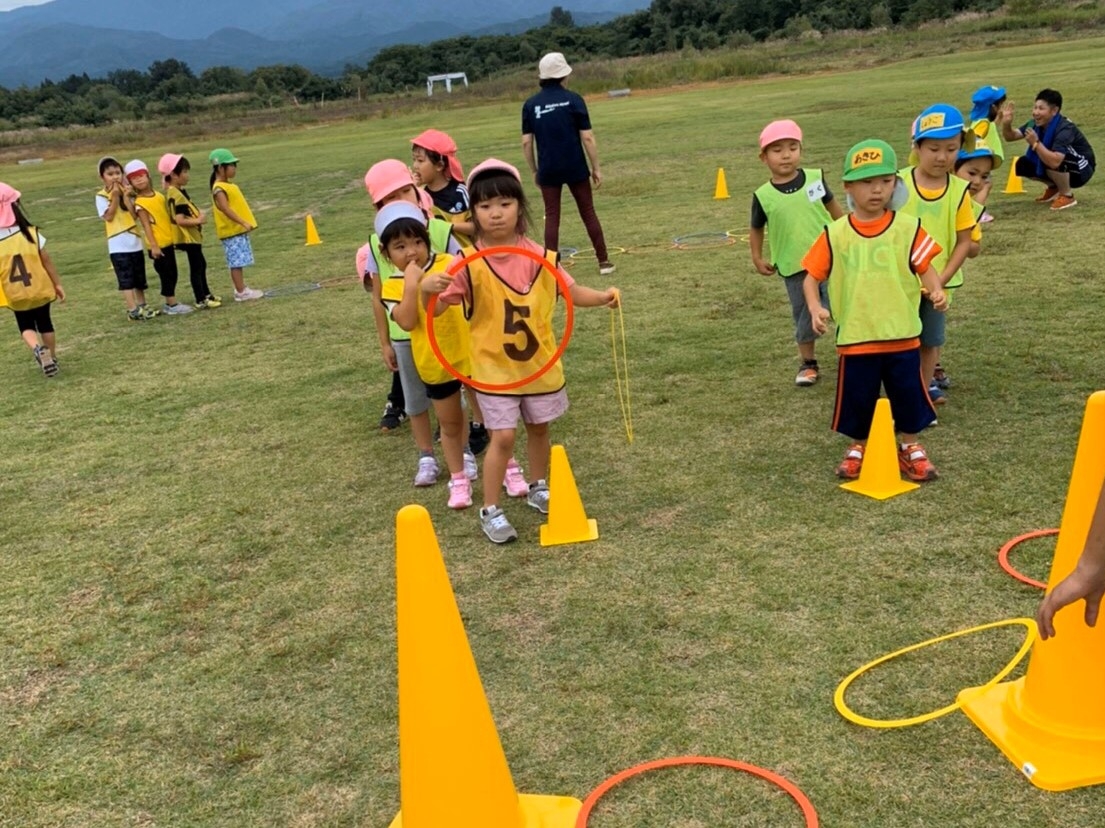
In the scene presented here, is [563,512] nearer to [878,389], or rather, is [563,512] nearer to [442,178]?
[878,389]

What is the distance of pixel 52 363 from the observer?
8.61 meters

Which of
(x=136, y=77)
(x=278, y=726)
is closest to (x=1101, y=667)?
(x=278, y=726)

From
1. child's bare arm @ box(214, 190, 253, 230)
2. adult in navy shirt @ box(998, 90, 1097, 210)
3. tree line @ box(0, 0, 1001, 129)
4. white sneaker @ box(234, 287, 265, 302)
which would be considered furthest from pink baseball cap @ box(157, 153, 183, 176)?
tree line @ box(0, 0, 1001, 129)

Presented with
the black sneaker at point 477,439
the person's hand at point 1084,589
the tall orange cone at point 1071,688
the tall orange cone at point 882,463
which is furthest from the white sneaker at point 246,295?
the person's hand at point 1084,589

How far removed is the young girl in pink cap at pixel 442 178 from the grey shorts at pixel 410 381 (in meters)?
1.06

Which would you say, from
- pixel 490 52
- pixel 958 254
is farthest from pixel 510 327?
pixel 490 52

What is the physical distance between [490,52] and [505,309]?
11829cm

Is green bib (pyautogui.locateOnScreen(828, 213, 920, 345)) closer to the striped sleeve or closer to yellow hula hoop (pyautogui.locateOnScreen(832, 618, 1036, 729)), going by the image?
the striped sleeve

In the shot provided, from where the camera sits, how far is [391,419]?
636 centimetres

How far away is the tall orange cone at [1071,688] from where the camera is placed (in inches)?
105

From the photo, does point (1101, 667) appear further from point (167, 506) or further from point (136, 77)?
point (136, 77)

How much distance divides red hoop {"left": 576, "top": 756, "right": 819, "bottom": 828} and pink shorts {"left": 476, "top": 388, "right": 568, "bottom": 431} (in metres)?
2.00

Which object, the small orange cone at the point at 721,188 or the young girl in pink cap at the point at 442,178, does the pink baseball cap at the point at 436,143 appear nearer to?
the young girl in pink cap at the point at 442,178

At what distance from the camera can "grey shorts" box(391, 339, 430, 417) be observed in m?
5.20
